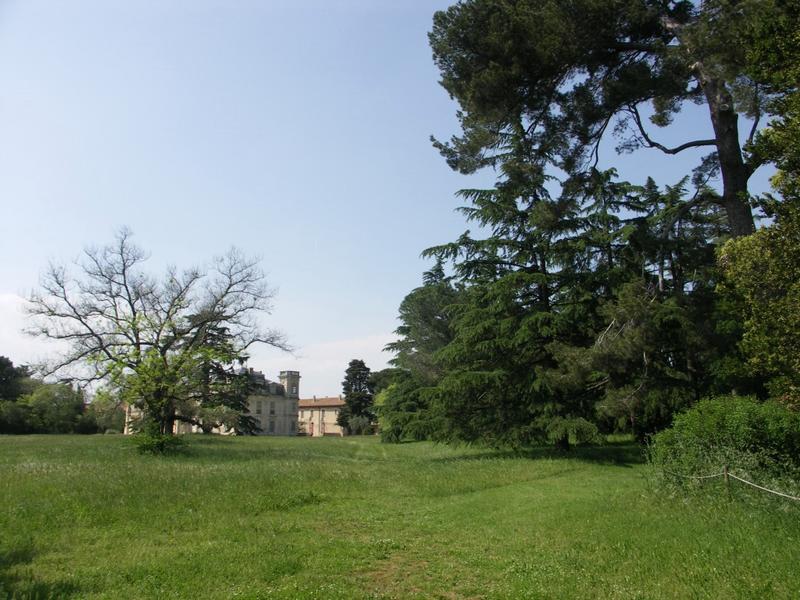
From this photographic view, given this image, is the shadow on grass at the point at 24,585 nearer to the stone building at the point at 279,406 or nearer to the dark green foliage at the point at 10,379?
the dark green foliage at the point at 10,379

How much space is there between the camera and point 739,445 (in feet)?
37.3

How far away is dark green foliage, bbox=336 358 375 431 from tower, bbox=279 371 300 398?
2517 cm

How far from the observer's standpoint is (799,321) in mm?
11203

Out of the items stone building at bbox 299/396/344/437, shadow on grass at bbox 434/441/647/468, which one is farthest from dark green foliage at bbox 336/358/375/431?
shadow on grass at bbox 434/441/647/468

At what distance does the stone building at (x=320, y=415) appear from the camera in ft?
392

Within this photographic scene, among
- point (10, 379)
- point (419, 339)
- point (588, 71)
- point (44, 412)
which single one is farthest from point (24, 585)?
point (10, 379)

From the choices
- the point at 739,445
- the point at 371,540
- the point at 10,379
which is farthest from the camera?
the point at 10,379

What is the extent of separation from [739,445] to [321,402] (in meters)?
119

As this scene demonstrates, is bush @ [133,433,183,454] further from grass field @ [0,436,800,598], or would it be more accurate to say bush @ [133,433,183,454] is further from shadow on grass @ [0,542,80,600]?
shadow on grass @ [0,542,80,600]

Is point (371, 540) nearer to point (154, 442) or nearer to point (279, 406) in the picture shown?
point (154, 442)

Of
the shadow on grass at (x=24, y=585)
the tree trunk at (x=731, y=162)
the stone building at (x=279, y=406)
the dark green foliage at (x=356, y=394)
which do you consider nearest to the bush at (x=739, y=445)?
the tree trunk at (x=731, y=162)

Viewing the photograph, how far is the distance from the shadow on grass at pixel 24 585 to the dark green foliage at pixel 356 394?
76.9 m

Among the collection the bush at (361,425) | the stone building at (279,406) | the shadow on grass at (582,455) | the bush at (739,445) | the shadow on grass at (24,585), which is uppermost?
the stone building at (279,406)

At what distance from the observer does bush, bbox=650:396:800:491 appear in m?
10.7
